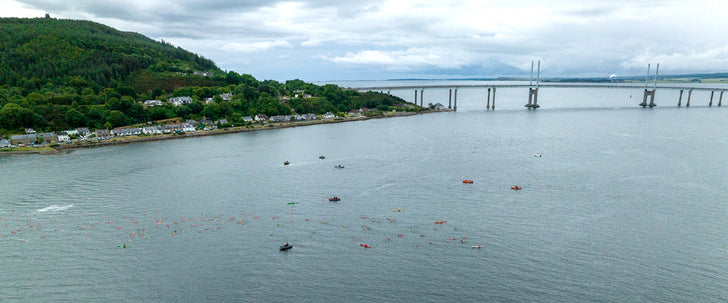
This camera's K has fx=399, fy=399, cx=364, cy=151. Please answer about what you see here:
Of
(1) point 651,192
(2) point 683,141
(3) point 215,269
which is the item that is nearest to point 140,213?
(3) point 215,269

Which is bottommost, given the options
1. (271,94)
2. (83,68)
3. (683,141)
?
(683,141)

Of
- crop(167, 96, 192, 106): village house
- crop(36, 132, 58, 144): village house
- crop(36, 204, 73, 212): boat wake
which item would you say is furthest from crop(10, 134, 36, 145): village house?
crop(36, 204, 73, 212): boat wake

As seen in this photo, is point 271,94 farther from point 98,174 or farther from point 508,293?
point 508,293

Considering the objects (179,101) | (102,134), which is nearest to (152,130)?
(102,134)

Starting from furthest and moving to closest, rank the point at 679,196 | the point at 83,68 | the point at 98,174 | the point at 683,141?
the point at 83,68 < the point at 683,141 < the point at 98,174 < the point at 679,196

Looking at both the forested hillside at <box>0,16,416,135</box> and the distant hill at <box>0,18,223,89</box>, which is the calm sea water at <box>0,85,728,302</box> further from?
the distant hill at <box>0,18,223,89</box>

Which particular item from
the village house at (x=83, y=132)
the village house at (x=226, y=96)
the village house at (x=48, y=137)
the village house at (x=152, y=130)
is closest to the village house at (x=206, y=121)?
the village house at (x=152, y=130)

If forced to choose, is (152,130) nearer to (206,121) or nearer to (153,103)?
(206,121)
